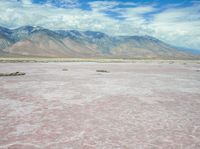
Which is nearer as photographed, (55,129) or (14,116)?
(55,129)

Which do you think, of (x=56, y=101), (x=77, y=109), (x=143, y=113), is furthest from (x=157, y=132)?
(x=56, y=101)

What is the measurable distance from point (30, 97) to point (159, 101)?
8.18 m

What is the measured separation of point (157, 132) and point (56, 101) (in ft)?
23.6

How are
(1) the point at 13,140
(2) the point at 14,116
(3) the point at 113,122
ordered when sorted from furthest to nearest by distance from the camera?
(2) the point at 14,116, (3) the point at 113,122, (1) the point at 13,140

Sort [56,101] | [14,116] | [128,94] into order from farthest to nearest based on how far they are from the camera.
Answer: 1. [128,94]
2. [56,101]
3. [14,116]

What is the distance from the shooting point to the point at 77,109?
1256 cm

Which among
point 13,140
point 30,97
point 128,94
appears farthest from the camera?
point 128,94

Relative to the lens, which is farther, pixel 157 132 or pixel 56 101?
pixel 56 101

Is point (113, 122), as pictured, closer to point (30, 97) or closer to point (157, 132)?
point (157, 132)

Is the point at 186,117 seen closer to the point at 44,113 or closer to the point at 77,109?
the point at 77,109

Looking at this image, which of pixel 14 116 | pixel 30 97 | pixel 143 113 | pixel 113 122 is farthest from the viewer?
pixel 30 97

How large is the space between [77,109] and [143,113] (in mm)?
3345

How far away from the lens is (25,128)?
942 cm

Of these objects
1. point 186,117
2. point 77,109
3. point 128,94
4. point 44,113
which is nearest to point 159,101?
point 128,94
